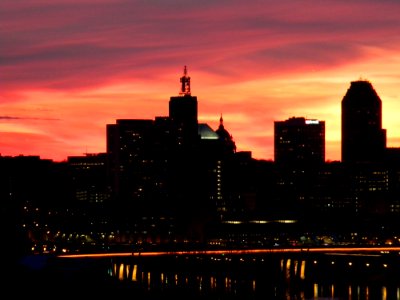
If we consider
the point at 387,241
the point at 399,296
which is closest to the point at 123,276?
the point at 399,296

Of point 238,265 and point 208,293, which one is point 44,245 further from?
point 208,293

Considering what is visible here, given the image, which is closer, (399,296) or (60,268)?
(60,268)

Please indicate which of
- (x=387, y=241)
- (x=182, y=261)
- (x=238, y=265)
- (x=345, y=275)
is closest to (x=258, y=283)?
(x=345, y=275)

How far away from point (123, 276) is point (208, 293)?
23.6 metres

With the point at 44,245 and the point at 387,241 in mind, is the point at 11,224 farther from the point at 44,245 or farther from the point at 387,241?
the point at 387,241

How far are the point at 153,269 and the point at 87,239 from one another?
29578 mm

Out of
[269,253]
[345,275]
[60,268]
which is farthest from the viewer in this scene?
[269,253]

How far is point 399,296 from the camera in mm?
124438

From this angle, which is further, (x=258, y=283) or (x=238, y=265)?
(x=238, y=265)

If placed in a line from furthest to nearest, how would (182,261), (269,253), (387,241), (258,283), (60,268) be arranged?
1. (387,241)
2. (182,261)
3. (269,253)
4. (258,283)
5. (60,268)

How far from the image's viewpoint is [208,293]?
126 meters

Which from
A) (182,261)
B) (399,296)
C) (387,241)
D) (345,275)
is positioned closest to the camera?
Result: (399,296)

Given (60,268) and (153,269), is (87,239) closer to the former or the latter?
(153,269)

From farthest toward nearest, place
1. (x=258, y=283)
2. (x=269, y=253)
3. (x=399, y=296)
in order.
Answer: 1. (x=269, y=253)
2. (x=258, y=283)
3. (x=399, y=296)
